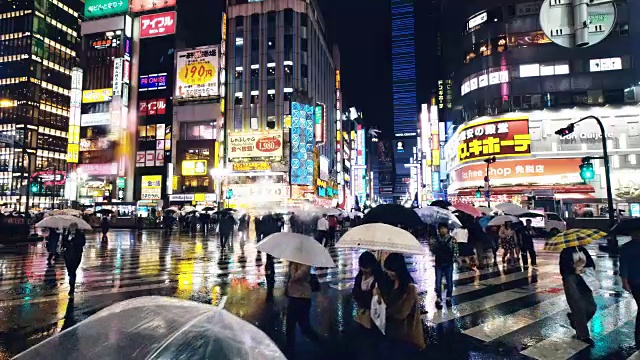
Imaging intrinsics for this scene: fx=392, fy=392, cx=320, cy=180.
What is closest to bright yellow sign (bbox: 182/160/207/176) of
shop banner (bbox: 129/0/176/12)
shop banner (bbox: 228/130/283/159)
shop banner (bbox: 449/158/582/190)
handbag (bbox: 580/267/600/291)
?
shop banner (bbox: 228/130/283/159)

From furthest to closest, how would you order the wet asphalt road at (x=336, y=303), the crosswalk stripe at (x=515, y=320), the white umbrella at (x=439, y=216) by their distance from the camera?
the white umbrella at (x=439, y=216)
the crosswalk stripe at (x=515, y=320)
the wet asphalt road at (x=336, y=303)

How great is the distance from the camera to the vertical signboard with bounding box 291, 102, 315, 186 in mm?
53938

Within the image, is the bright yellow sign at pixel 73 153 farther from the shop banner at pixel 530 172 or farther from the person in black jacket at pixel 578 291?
the person in black jacket at pixel 578 291

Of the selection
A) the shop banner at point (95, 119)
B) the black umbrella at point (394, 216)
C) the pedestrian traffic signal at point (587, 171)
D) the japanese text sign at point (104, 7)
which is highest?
the japanese text sign at point (104, 7)

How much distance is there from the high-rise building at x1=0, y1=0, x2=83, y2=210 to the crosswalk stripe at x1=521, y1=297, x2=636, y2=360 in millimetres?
83624

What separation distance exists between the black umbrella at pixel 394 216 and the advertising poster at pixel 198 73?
55.0 metres

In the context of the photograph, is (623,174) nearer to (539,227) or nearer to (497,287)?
(539,227)

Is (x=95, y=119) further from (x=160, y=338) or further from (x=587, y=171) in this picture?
(x=160, y=338)

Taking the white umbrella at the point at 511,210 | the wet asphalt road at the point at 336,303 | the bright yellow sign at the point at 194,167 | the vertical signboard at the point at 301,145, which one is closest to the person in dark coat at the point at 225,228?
the wet asphalt road at the point at 336,303

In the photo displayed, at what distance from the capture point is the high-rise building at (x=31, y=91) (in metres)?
74.8

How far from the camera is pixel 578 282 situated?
6.15 meters

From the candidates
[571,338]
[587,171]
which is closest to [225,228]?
[571,338]

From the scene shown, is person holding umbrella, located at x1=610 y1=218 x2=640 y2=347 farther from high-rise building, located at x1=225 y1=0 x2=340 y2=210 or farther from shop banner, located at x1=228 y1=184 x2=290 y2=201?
shop banner, located at x1=228 y1=184 x2=290 y2=201

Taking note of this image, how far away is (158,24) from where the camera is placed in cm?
6456
